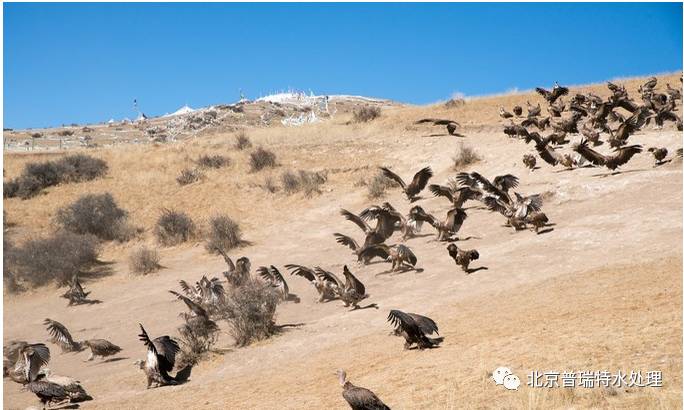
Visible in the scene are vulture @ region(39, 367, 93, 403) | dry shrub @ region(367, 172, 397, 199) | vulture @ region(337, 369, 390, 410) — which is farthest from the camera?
dry shrub @ region(367, 172, 397, 199)

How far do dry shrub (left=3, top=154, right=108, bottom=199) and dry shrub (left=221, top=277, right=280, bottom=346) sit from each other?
24.3 meters

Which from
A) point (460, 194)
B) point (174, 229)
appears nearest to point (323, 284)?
point (460, 194)

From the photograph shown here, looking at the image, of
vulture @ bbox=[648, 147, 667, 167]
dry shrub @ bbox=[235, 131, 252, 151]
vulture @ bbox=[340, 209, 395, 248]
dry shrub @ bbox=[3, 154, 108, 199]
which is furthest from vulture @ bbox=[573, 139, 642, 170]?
dry shrub @ bbox=[3, 154, 108, 199]

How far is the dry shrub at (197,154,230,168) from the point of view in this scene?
34.4 meters

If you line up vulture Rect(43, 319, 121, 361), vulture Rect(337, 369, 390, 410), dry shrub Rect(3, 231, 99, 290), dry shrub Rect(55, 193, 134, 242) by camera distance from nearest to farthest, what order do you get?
1. vulture Rect(337, 369, 390, 410)
2. vulture Rect(43, 319, 121, 361)
3. dry shrub Rect(3, 231, 99, 290)
4. dry shrub Rect(55, 193, 134, 242)

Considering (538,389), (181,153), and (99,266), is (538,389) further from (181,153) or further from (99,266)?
(181,153)

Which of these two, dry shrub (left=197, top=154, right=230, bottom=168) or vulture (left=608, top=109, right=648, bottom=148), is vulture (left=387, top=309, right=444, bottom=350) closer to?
→ vulture (left=608, top=109, right=648, bottom=148)

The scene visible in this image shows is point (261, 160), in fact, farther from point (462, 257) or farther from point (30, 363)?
point (30, 363)

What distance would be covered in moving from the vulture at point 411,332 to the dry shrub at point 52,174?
2886 cm

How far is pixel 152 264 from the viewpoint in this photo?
22500mm

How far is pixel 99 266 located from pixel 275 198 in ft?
26.3

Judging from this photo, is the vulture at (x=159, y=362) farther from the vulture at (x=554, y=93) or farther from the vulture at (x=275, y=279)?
the vulture at (x=554, y=93)

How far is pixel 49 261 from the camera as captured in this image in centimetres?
2284

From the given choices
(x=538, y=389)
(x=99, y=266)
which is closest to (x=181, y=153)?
(x=99, y=266)
